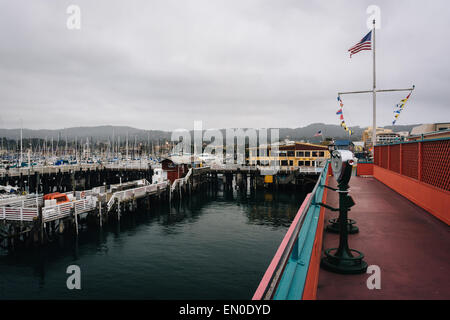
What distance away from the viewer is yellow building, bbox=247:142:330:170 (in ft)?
193

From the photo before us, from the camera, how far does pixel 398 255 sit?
18.3ft

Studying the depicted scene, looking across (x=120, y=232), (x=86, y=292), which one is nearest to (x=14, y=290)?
(x=86, y=292)

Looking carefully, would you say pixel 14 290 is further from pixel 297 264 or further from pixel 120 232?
pixel 297 264

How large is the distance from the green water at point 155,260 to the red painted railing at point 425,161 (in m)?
9.33

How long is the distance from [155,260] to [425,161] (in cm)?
1586

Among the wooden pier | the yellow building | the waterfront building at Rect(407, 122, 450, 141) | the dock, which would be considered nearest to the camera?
the dock

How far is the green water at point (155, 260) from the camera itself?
1480 centimetres

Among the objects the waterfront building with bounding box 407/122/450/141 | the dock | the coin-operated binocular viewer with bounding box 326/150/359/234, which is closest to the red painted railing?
the dock

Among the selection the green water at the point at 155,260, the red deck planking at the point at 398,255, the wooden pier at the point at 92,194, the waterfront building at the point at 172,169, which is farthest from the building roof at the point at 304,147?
the red deck planking at the point at 398,255

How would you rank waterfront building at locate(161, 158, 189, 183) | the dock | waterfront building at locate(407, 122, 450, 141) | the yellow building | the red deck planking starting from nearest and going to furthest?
1. the dock
2. the red deck planking
3. waterfront building at locate(407, 122, 450, 141)
4. waterfront building at locate(161, 158, 189, 183)
5. the yellow building

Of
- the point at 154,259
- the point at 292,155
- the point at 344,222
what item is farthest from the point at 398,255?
the point at 292,155

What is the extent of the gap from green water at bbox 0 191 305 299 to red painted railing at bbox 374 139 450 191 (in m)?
9.33

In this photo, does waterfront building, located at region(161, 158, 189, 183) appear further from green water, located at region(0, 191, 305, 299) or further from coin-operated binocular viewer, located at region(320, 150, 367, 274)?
coin-operated binocular viewer, located at region(320, 150, 367, 274)
